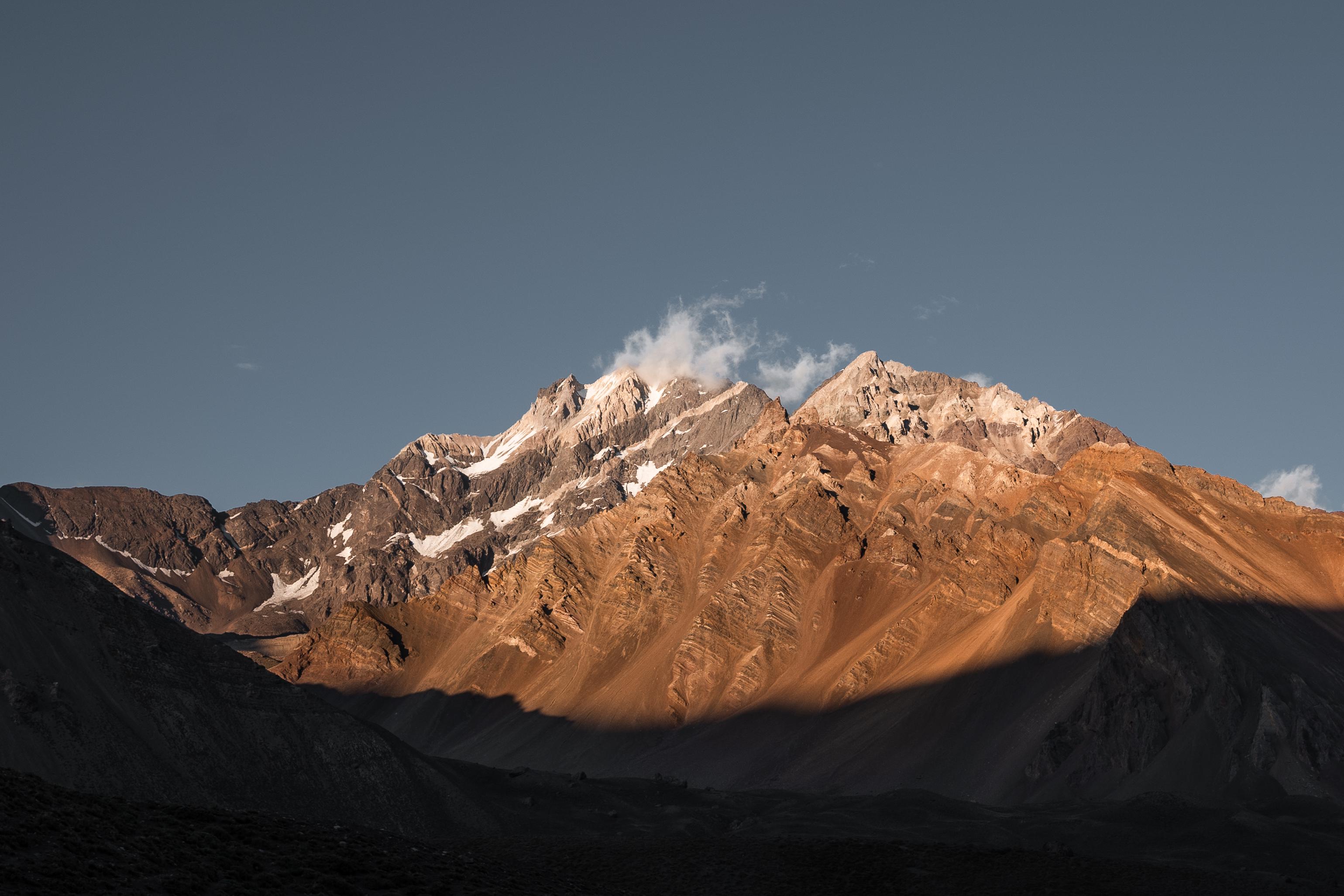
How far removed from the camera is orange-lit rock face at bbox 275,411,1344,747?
123 meters

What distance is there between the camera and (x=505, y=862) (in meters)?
54.2

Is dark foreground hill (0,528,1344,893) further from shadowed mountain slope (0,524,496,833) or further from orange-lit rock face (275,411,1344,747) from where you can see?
orange-lit rock face (275,411,1344,747)

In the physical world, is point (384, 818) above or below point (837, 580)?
below

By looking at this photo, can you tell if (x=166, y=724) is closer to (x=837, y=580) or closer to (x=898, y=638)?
(x=898, y=638)

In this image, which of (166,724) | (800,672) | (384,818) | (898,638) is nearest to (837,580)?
(800,672)

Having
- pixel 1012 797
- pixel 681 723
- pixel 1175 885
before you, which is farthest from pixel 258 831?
pixel 681 723

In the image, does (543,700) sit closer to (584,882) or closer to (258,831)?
(584,882)

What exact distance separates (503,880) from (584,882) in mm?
7031

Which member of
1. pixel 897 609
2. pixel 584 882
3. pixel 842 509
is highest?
pixel 842 509

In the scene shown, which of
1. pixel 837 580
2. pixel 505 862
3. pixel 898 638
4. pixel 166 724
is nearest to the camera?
pixel 505 862

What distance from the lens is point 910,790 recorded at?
90625mm

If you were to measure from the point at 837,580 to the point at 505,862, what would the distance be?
361ft

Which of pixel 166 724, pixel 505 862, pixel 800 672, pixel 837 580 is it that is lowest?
pixel 505 862

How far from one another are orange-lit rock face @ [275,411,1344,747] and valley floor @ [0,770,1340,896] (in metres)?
48.0
